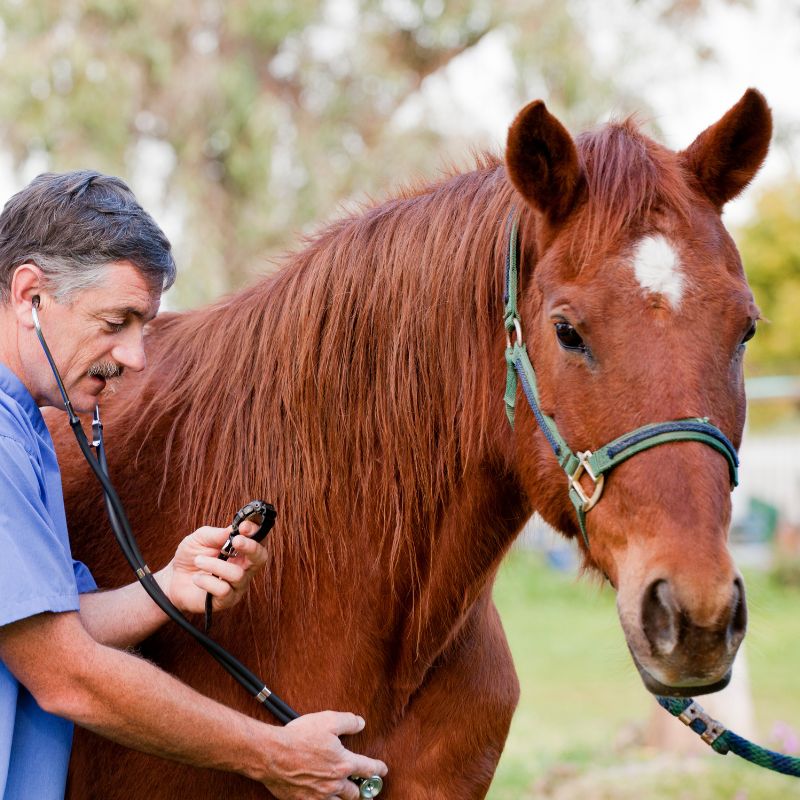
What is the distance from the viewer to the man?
203cm

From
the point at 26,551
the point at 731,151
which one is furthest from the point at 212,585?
the point at 731,151

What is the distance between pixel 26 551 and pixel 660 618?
1.22 m

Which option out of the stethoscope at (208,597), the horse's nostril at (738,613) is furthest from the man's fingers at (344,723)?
the horse's nostril at (738,613)

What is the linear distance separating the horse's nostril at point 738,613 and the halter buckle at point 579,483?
320 millimetres

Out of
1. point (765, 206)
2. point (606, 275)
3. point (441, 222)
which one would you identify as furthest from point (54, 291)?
point (765, 206)

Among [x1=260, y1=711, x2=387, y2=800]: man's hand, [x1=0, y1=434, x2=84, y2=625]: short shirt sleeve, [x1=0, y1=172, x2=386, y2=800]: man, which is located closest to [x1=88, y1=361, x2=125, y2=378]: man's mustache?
[x1=0, y1=172, x2=386, y2=800]: man

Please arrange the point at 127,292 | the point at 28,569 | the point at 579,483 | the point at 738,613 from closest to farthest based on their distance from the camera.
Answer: the point at 738,613 < the point at 28,569 < the point at 579,483 < the point at 127,292

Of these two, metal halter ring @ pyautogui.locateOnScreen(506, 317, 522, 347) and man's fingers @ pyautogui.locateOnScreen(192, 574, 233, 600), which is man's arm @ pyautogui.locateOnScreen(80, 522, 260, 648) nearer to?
man's fingers @ pyautogui.locateOnScreen(192, 574, 233, 600)

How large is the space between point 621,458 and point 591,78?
9.42 m

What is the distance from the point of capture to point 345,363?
2.49 m

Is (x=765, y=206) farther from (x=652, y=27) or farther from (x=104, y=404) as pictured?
(x=104, y=404)

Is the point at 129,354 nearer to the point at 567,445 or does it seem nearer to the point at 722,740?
the point at 567,445

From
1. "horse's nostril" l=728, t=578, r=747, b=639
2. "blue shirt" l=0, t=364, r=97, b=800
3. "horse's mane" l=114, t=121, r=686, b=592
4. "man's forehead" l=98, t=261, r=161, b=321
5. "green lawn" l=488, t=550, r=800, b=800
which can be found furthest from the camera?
"green lawn" l=488, t=550, r=800, b=800

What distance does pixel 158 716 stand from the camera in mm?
2078
